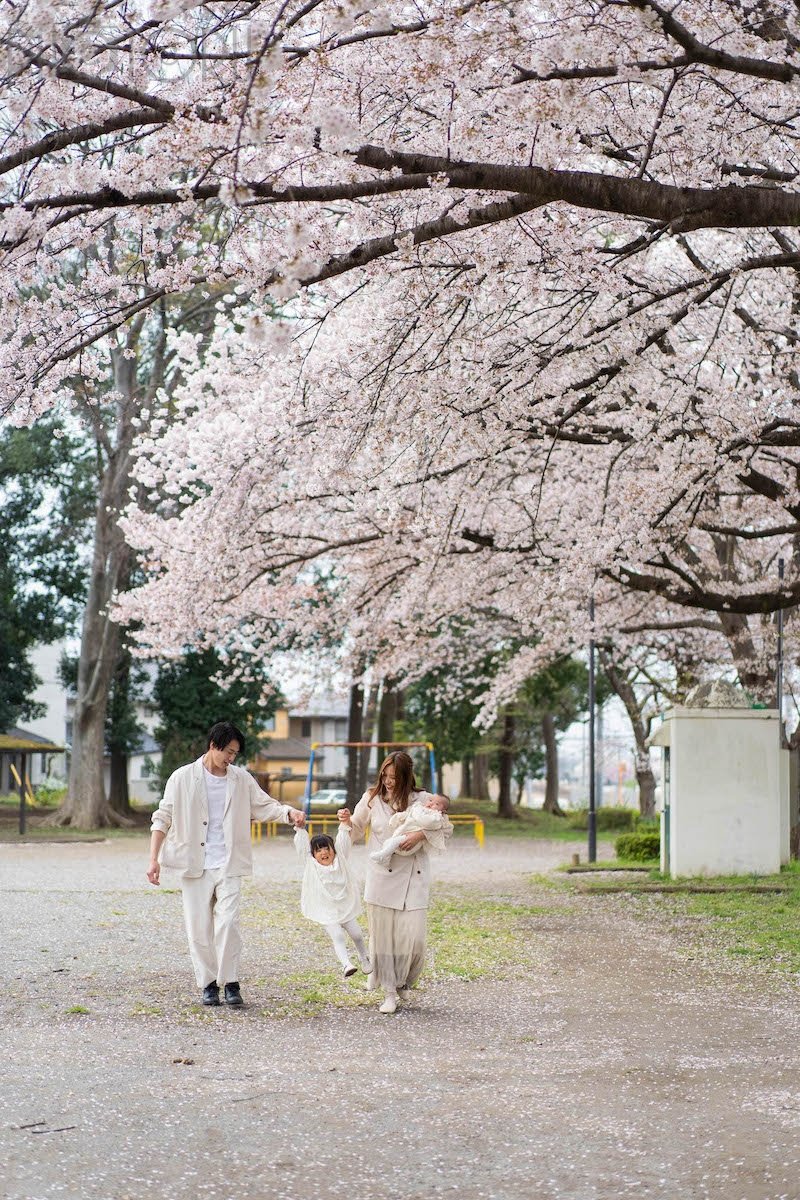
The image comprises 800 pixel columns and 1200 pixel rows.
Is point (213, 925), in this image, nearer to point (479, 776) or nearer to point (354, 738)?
point (354, 738)

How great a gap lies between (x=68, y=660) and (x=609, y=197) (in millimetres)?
35866

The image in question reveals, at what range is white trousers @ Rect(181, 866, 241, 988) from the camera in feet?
26.5

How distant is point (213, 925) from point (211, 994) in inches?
16.7

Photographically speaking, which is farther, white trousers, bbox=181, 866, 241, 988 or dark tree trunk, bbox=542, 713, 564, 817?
dark tree trunk, bbox=542, 713, 564, 817

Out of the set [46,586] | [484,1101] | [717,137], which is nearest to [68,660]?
[46,586]

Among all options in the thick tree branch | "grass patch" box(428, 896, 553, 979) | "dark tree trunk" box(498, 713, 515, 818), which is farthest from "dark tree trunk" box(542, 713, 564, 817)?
Answer: the thick tree branch

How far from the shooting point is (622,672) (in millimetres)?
36156

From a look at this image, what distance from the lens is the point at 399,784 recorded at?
852 centimetres

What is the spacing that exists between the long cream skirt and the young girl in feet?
2.45

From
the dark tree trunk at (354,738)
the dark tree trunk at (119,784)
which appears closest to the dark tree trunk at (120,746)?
the dark tree trunk at (119,784)

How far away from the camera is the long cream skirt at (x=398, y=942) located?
322 inches

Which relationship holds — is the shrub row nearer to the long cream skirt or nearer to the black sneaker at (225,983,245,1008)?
the long cream skirt

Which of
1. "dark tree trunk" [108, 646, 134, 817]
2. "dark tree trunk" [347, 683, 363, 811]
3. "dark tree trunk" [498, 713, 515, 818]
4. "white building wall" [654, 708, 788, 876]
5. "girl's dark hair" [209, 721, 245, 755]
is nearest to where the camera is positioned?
"girl's dark hair" [209, 721, 245, 755]

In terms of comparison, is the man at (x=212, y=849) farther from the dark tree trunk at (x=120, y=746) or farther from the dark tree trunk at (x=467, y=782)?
the dark tree trunk at (x=467, y=782)
